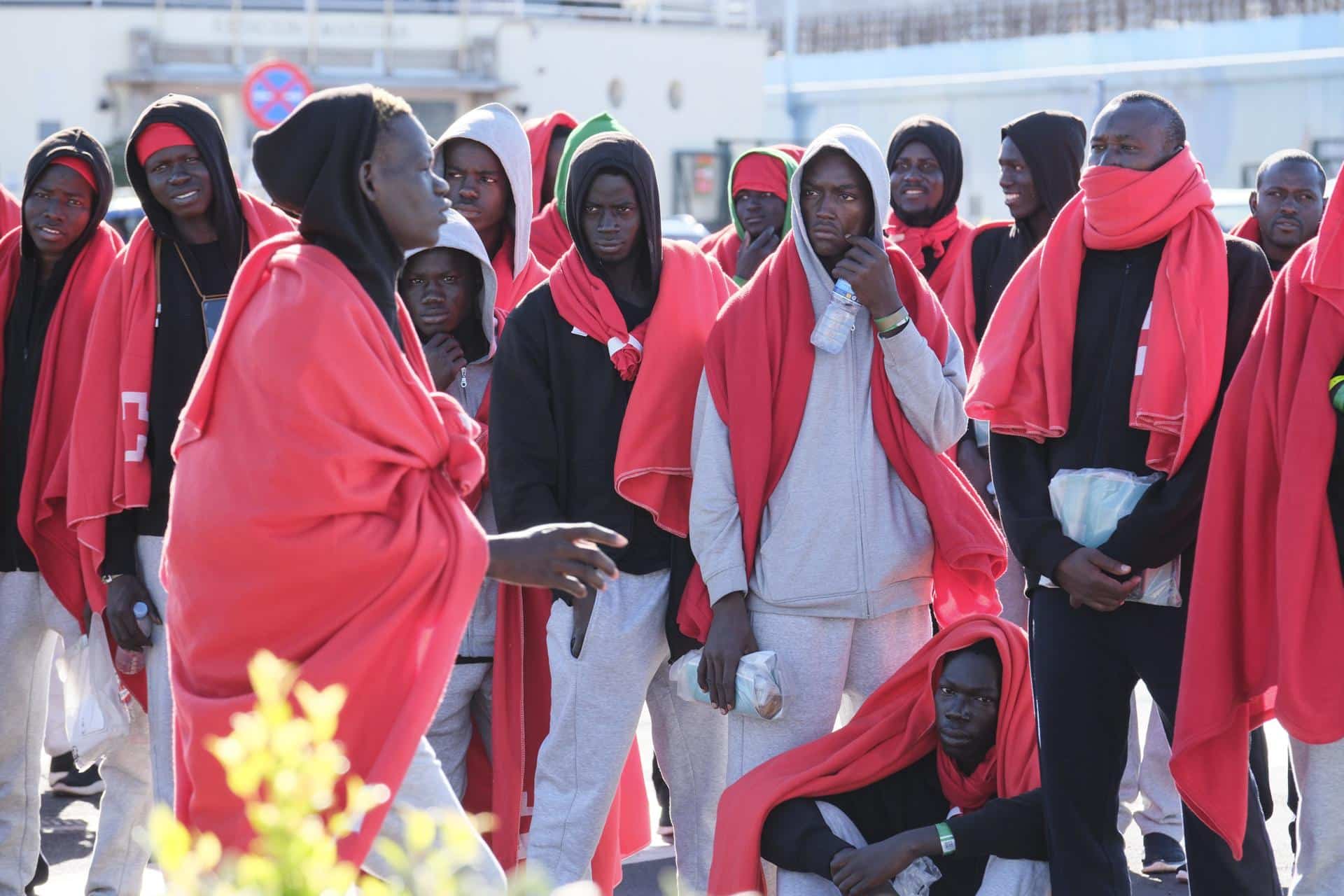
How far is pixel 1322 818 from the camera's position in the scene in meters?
3.69

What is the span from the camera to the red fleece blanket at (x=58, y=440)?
5051 millimetres

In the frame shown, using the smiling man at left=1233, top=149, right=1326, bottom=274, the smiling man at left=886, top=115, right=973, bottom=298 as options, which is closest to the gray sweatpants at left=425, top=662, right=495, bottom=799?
the smiling man at left=886, top=115, right=973, bottom=298

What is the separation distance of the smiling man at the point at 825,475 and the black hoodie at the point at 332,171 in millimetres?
1443

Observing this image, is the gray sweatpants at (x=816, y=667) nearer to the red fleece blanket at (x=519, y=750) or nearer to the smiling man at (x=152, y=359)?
the red fleece blanket at (x=519, y=750)

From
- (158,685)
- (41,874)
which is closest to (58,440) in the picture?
(158,685)

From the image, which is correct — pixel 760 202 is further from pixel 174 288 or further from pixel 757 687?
pixel 757 687

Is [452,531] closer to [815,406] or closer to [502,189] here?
[815,406]

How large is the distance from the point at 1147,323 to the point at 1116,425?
0.25 m

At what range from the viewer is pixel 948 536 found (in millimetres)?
4488

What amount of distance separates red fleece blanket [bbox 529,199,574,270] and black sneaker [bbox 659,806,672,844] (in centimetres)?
197

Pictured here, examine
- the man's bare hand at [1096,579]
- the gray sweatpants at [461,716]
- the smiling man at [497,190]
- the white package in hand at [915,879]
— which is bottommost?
the white package in hand at [915,879]

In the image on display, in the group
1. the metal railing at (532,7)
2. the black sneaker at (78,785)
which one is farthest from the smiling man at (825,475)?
the metal railing at (532,7)

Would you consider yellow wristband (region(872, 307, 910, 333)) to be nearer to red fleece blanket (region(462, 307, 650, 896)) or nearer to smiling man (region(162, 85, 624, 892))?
red fleece blanket (region(462, 307, 650, 896))

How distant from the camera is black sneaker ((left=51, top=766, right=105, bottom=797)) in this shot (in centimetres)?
650
